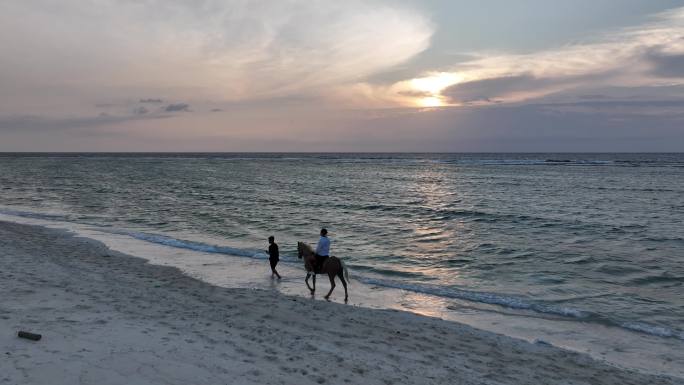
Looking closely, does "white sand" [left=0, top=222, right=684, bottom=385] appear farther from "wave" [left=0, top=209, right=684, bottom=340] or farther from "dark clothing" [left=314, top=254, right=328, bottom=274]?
"wave" [left=0, top=209, right=684, bottom=340]

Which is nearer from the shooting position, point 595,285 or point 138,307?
point 138,307

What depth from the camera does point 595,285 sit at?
16.5 metres

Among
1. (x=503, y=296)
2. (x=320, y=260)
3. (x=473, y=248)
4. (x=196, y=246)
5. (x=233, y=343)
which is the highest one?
(x=320, y=260)

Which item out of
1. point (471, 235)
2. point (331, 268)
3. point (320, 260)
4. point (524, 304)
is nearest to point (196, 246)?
point (320, 260)

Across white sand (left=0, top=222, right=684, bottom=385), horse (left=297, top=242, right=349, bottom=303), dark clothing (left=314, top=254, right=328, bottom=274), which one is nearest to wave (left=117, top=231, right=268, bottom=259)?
horse (left=297, top=242, right=349, bottom=303)

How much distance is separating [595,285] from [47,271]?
704 inches

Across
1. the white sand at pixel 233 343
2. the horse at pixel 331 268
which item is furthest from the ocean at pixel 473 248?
the white sand at pixel 233 343

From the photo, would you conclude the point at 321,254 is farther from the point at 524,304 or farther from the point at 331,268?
the point at 524,304

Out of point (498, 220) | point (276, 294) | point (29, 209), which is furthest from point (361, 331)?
point (29, 209)

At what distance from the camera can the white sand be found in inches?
308

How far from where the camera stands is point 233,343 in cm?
941

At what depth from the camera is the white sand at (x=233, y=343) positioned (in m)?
7.82

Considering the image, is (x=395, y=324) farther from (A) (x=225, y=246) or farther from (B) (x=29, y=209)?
(B) (x=29, y=209)

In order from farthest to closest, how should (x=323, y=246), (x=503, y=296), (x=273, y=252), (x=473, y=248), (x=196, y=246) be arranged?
1. (x=473, y=248)
2. (x=196, y=246)
3. (x=273, y=252)
4. (x=503, y=296)
5. (x=323, y=246)
